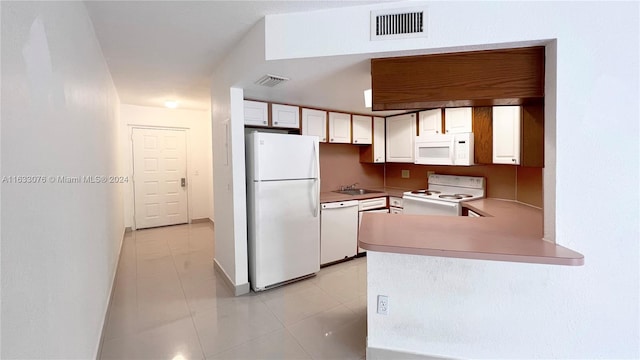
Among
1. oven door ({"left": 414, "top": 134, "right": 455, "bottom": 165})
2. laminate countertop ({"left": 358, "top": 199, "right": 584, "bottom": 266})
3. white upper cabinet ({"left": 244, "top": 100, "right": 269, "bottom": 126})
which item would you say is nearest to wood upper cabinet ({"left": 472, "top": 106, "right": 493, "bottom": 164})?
oven door ({"left": 414, "top": 134, "right": 455, "bottom": 165})

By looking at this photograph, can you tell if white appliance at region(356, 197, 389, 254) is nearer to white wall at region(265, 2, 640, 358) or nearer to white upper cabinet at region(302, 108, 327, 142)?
white upper cabinet at region(302, 108, 327, 142)

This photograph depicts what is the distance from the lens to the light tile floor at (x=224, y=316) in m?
2.03

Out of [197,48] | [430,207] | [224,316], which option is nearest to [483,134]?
[430,207]

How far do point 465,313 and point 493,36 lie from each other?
68.2 inches

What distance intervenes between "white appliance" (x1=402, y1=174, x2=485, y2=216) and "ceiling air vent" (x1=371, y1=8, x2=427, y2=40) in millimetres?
2092

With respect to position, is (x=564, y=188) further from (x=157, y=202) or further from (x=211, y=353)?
(x=157, y=202)

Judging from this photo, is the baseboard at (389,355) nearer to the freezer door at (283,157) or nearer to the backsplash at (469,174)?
the freezer door at (283,157)

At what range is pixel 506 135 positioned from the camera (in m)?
2.90

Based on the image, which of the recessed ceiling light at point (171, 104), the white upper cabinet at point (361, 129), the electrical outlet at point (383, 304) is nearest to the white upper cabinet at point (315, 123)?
the white upper cabinet at point (361, 129)

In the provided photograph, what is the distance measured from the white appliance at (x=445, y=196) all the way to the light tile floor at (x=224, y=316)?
1068mm

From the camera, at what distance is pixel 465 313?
5.92 ft

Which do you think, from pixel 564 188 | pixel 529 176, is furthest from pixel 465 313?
pixel 529 176

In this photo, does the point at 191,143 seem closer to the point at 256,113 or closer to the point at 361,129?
the point at 256,113

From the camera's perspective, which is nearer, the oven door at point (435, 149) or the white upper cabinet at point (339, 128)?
the oven door at point (435, 149)
